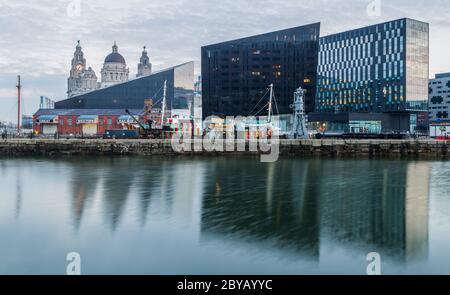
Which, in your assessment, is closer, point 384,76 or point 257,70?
point 384,76

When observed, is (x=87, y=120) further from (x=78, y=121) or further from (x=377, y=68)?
(x=377, y=68)

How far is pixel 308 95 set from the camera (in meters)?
137

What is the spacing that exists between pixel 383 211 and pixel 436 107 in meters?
181

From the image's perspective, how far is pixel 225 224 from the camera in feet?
66.7

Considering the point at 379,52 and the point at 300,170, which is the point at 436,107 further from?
the point at 300,170

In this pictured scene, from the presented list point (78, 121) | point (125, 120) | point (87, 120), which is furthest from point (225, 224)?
point (78, 121)

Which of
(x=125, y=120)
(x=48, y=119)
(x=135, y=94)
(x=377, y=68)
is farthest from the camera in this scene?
(x=377, y=68)

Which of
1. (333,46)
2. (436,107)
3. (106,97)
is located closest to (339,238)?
(106,97)

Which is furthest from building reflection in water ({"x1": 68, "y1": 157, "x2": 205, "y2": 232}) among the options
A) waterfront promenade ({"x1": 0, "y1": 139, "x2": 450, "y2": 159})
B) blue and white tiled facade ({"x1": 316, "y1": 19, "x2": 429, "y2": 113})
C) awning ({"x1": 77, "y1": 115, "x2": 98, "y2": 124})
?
blue and white tiled facade ({"x1": 316, "y1": 19, "x2": 429, "y2": 113})

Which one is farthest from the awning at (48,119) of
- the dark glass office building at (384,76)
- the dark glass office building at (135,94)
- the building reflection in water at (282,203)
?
the dark glass office building at (384,76)

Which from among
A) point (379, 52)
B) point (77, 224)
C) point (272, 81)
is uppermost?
point (379, 52)

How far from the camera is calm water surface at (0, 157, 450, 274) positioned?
589 inches

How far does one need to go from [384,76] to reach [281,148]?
79.6 meters

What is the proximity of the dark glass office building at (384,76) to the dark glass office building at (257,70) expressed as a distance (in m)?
13.2
